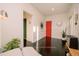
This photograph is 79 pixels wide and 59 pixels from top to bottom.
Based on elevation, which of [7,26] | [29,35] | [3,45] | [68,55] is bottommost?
[68,55]

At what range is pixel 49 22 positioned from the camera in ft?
5.60

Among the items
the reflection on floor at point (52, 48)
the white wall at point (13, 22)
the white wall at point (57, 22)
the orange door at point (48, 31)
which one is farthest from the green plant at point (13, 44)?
the white wall at point (57, 22)

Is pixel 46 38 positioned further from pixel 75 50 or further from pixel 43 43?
pixel 75 50

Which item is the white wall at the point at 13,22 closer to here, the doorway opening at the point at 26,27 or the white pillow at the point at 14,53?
the doorway opening at the point at 26,27

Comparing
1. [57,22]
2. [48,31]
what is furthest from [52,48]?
[57,22]

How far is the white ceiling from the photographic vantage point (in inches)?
61.5

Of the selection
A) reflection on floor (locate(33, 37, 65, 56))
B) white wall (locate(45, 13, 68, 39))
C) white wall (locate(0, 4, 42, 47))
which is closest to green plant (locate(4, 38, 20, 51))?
white wall (locate(0, 4, 42, 47))

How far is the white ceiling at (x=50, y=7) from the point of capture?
1.56m

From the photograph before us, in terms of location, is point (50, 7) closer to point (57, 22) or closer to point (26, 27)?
point (57, 22)

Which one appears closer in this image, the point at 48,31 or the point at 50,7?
the point at 50,7

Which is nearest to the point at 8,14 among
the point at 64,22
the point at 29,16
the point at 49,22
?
the point at 29,16

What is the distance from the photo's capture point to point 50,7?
161cm

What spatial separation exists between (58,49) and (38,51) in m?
0.34

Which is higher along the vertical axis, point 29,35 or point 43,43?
point 29,35
